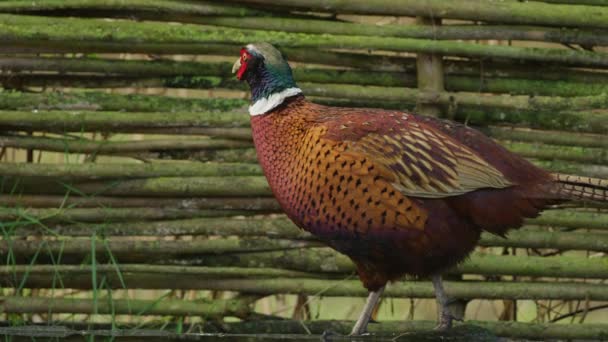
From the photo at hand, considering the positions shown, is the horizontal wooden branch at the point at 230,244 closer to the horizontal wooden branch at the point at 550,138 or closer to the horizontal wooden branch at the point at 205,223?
the horizontal wooden branch at the point at 205,223

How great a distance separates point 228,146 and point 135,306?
2.22ft

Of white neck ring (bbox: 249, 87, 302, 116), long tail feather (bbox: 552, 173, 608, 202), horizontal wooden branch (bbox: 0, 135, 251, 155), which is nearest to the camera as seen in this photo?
long tail feather (bbox: 552, 173, 608, 202)

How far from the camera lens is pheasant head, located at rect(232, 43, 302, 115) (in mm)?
3740

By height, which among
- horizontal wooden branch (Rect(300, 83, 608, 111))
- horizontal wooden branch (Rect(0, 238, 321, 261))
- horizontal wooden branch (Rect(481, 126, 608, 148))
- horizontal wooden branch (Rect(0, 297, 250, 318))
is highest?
horizontal wooden branch (Rect(300, 83, 608, 111))

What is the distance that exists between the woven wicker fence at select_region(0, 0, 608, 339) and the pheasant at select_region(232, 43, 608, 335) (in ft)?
2.02

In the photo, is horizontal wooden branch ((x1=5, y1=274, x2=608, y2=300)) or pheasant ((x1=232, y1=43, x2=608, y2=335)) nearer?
pheasant ((x1=232, y1=43, x2=608, y2=335))

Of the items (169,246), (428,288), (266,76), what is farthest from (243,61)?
(428,288)

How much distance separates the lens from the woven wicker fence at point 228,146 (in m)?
4.22

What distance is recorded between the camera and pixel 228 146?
4344 mm

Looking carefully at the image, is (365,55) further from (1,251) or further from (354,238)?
(1,251)

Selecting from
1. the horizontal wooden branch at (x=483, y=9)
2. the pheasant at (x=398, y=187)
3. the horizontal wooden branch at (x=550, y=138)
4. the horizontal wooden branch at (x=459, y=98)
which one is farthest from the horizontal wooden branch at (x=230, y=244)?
the horizontal wooden branch at (x=483, y=9)

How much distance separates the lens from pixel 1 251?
4332mm

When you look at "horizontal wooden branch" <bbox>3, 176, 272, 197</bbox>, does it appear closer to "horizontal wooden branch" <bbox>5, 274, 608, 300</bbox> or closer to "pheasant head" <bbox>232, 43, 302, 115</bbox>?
"horizontal wooden branch" <bbox>5, 274, 608, 300</bbox>

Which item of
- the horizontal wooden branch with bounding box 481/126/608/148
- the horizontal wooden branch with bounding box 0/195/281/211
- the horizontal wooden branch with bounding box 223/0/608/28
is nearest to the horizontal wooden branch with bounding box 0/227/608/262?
the horizontal wooden branch with bounding box 0/195/281/211
